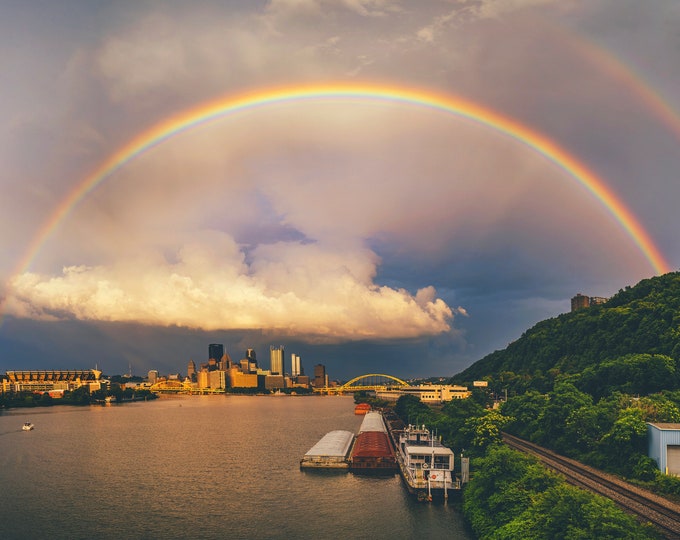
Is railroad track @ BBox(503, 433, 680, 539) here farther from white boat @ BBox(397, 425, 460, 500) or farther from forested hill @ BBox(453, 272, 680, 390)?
forested hill @ BBox(453, 272, 680, 390)

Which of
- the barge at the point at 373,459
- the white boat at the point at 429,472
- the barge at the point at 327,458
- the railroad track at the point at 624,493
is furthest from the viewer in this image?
the barge at the point at 327,458

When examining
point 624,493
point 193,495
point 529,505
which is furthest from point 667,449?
point 193,495

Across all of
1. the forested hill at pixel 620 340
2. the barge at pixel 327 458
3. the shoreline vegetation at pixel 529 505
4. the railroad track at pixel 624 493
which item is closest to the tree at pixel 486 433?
the shoreline vegetation at pixel 529 505

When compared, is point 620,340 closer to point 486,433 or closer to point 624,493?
point 486,433

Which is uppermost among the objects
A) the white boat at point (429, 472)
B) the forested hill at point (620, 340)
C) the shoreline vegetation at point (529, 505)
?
the forested hill at point (620, 340)

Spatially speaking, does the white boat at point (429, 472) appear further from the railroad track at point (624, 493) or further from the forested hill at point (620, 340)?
the forested hill at point (620, 340)
